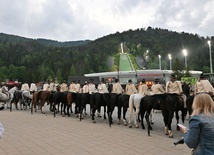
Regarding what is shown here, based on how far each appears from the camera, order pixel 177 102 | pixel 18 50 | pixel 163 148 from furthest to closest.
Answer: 1. pixel 18 50
2. pixel 177 102
3. pixel 163 148

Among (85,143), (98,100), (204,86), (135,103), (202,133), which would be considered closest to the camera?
(202,133)

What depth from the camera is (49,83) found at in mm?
20578

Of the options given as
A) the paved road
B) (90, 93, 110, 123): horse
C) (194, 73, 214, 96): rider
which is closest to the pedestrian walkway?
the paved road

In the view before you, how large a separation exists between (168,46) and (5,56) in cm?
11476

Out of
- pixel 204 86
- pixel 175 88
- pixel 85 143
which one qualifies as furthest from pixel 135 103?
pixel 85 143

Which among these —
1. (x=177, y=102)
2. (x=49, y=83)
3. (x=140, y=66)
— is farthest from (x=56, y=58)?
(x=177, y=102)

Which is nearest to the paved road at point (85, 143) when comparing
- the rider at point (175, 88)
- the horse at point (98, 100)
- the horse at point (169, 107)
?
the horse at point (169, 107)

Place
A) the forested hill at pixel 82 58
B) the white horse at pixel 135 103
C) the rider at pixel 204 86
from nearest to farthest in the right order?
1. the rider at pixel 204 86
2. the white horse at pixel 135 103
3. the forested hill at pixel 82 58

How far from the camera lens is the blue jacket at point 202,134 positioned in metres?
3.37

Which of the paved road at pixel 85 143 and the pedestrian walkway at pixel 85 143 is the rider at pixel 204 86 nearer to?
the paved road at pixel 85 143

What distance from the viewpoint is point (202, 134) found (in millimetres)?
3400

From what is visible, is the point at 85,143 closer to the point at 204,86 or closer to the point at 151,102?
the point at 151,102

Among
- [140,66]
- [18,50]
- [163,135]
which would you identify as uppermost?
[18,50]

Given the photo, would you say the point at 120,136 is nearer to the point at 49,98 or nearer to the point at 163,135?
the point at 163,135
